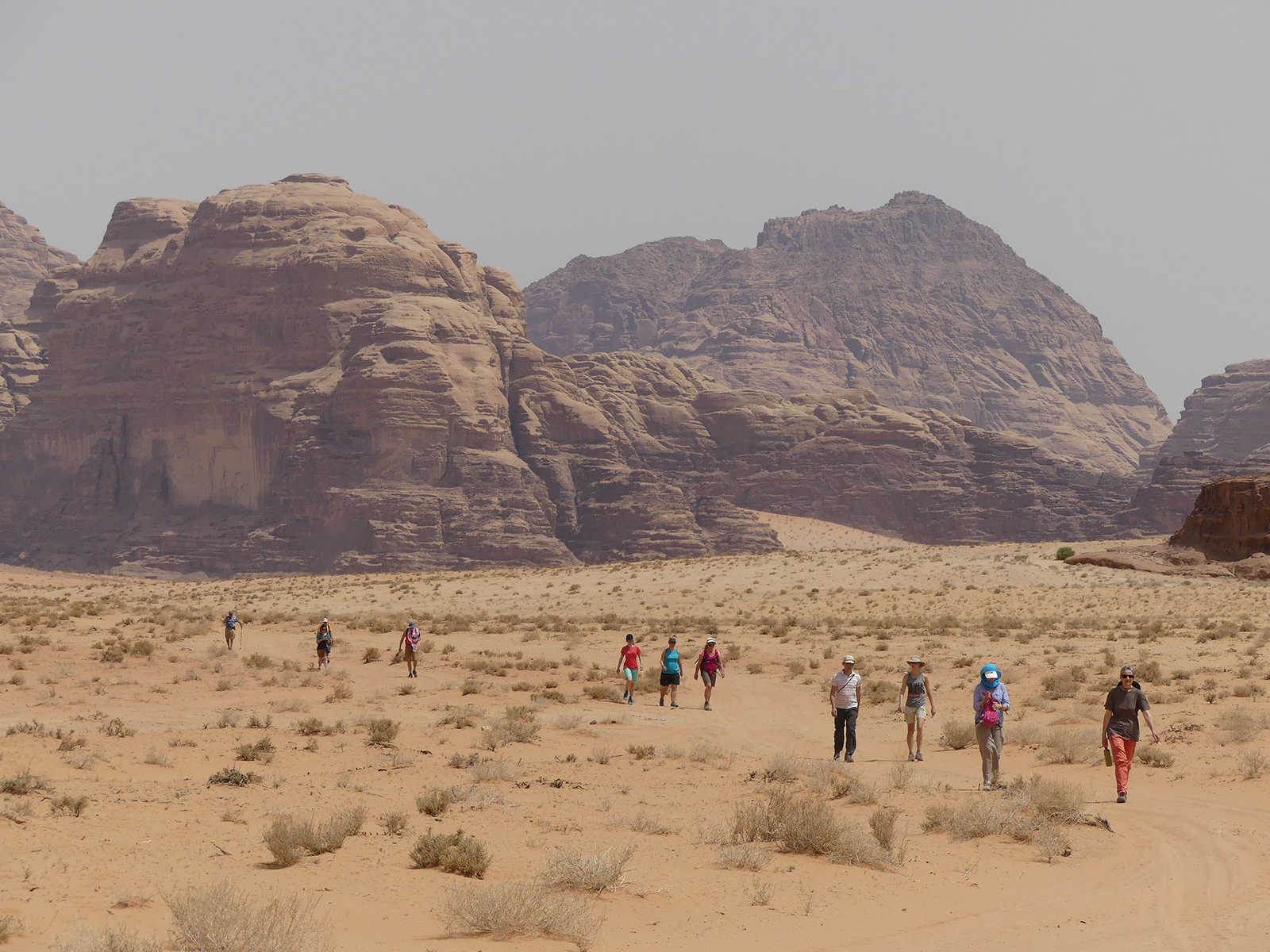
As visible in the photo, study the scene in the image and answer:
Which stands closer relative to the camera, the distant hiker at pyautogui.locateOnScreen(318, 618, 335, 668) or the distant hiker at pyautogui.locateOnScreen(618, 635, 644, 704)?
the distant hiker at pyautogui.locateOnScreen(618, 635, 644, 704)

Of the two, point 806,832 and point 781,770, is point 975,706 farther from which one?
point 806,832

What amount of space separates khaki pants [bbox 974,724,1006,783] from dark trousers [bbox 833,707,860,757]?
98.8 inches

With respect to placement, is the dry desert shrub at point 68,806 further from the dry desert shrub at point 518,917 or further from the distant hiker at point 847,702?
the distant hiker at point 847,702

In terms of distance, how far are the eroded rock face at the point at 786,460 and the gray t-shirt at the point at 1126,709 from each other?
403 ft

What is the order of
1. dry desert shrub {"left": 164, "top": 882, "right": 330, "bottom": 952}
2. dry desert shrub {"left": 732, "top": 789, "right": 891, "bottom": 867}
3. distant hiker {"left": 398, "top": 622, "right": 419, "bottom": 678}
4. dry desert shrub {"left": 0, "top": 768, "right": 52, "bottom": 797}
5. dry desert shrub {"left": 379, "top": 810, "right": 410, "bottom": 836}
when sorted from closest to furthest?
1. dry desert shrub {"left": 164, "top": 882, "right": 330, "bottom": 952}
2. dry desert shrub {"left": 732, "top": 789, "right": 891, "bottom": 867}
3. dry desert shrub {"left": 379, "top": 810, "right": 410, "bottom": 836}
4. dry desert shrub {"left": 0, "top": 768, "right": 52, "bottom": 797}
5. distant hiker {"left": 398, "top": 622, "right": 419, "bottom": 678}

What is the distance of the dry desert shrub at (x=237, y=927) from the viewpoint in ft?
25.8

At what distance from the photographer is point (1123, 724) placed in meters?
14.6

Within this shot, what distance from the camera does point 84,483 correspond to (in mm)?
135000

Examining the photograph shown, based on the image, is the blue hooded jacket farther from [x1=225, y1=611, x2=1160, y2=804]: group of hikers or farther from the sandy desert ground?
the sandy desert ground

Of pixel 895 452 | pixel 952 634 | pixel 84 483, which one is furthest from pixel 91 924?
pixel 895 452

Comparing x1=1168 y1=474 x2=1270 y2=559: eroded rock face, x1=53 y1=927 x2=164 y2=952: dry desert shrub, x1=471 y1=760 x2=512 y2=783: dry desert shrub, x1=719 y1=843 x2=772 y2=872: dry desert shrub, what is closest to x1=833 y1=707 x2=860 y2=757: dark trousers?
x1=471 y1=760 x2=512 y2=783: dry desert shrub

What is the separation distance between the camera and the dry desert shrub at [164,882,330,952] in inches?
310

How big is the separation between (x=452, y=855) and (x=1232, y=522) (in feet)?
178

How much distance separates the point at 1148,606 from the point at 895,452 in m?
119
